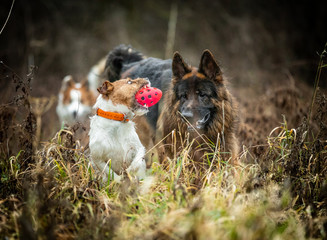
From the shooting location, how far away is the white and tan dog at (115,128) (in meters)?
3.24

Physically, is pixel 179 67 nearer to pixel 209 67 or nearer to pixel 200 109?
pixel 209 67

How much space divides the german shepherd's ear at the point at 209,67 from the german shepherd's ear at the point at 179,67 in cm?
18

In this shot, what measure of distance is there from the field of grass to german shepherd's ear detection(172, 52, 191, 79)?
1146 millimetres

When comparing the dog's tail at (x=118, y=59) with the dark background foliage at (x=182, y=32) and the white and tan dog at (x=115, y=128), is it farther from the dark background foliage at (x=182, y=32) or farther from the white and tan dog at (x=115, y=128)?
the dark background foliage at (x=182, y=32)

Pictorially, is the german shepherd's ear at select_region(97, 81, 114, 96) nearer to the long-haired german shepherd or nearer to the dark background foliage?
the long-haired german shepherd

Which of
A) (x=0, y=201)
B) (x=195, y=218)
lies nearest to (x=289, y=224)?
(x=195, y=218)

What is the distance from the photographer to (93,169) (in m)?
3.32

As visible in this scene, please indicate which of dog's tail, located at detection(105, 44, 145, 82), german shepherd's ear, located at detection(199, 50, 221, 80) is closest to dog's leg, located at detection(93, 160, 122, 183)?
german shepherd's ear, located at detection(199, 50, 221, 80)

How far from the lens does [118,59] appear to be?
18.2 feet

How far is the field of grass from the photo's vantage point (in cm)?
237

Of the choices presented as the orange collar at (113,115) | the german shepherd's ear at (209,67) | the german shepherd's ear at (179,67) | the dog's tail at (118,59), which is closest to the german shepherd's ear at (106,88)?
the orange collar at (113,115)

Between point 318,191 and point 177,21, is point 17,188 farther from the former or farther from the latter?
point 177,21

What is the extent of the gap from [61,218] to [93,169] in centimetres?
70

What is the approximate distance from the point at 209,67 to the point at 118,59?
2.16 m
